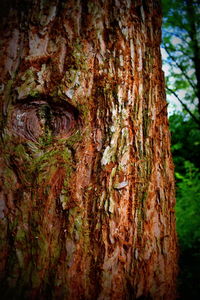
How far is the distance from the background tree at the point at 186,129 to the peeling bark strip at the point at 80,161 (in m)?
2.35

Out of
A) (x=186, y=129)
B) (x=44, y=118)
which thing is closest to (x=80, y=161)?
(x=44, y=118)

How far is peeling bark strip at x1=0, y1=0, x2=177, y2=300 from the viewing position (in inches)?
35.0

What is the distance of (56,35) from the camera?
3.30 ft

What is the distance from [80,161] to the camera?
3.16ft

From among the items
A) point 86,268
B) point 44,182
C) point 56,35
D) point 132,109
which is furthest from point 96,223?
point 56,35

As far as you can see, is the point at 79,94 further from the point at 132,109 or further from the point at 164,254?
the point at 164,254

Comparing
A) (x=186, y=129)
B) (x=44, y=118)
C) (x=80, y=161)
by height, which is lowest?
(x=80, y=161)

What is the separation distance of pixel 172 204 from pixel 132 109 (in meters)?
0.58

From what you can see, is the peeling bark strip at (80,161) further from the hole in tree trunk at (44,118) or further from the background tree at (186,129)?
the background tree at (186,129)

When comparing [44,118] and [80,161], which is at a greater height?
[44,118]

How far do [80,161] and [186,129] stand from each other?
739cm

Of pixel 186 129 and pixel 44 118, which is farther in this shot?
pixel 186 129

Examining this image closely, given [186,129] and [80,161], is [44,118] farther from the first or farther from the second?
[186,129]

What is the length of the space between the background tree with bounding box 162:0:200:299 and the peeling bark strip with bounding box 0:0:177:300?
7.70 ft
